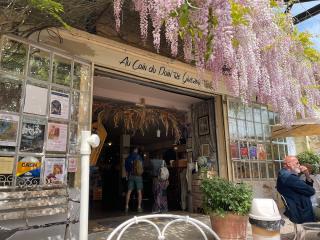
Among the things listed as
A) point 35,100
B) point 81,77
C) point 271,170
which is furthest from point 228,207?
point 271,170

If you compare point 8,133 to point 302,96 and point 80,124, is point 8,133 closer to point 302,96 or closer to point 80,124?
point 80,124

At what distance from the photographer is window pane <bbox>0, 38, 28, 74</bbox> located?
11.4 ft

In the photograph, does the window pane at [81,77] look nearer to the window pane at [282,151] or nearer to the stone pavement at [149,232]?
the stone pavement at [149,232]

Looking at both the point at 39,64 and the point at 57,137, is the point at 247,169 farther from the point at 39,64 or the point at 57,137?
the point at 39,64

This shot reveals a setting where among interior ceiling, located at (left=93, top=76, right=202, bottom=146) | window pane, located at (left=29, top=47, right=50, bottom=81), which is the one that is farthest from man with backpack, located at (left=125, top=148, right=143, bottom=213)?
window pane, located at (left=29, top=47, right=50, bottom=81)

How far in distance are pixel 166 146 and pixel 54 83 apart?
6.68 metres

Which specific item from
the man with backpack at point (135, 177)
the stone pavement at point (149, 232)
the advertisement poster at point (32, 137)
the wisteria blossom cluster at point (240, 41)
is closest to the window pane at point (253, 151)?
the wisteria blossom cluster at point (240, 41)

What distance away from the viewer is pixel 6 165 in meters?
3.32

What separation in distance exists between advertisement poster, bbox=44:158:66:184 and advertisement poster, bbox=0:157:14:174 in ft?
1.38

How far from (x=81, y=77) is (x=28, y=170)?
1.53 m

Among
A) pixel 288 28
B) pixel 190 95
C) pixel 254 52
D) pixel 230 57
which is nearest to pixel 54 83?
pixel 230 57

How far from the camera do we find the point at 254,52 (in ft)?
13.4

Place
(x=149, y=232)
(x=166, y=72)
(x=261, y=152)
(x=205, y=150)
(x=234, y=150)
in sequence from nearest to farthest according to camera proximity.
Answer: (x=149, y=232), (x=166, y=72), (x=234, y=150), (x=205, y=150), (x=261, y=152)

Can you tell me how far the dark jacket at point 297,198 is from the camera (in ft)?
12.4
